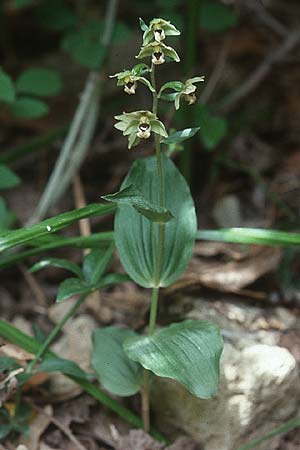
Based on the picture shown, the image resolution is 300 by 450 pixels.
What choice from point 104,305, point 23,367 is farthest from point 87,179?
point 23,367

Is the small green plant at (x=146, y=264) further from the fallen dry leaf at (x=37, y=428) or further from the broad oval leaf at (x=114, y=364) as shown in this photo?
the fallen dry leaf at (x=37, y=428)

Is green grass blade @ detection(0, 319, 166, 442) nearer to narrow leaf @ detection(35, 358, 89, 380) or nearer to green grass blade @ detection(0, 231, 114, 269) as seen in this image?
narrow leaf @ detection(35, 358, 89, 380)

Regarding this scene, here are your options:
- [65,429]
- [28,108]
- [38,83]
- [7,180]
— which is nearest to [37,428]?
[65,429]

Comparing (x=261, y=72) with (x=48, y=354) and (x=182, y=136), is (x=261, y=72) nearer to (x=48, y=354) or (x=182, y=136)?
(x=182, y=136)

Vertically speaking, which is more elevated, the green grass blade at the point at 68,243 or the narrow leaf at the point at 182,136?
the narrow leaf at the point at 182,136

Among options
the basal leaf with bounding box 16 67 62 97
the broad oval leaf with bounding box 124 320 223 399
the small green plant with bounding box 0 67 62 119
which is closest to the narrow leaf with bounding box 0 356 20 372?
the broad oval leaf with bounding box 124 320 223 399

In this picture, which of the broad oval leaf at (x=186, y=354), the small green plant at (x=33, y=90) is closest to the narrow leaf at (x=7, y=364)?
the broad oval leaf at (x=186, y=354)
